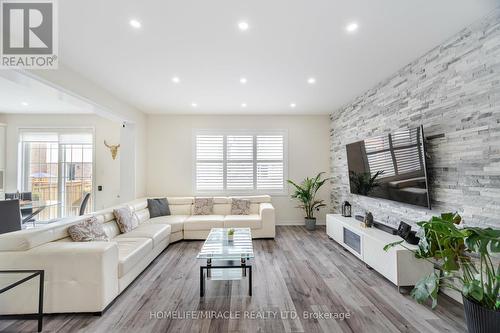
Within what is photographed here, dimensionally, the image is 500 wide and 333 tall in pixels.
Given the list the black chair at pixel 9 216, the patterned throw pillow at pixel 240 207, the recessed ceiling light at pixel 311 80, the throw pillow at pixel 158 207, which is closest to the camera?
the black chair at pixel 9 216

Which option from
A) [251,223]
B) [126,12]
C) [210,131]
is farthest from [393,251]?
[210,131]

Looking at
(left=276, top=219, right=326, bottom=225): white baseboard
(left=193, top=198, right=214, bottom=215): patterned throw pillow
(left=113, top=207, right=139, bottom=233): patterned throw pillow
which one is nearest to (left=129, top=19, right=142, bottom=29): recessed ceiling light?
(left=113, top=207, right=139, bottom=233): patterned throw pillow

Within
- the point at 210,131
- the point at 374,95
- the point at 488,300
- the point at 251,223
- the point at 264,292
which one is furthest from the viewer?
the point at 210,131

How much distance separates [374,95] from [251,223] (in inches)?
131

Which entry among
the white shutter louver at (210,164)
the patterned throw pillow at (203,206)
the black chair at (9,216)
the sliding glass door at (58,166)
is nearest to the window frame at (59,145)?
the sliding glass door at (58,166)

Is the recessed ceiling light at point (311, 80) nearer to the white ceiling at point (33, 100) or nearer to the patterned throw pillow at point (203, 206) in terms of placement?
the patterned throw pillow at point (203, 206)

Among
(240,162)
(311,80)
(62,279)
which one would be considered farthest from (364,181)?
(62,279)

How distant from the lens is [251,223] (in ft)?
14.4

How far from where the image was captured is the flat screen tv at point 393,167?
2.64 metres

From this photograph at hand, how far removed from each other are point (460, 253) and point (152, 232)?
378 cm

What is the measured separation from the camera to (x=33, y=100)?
15.0ft

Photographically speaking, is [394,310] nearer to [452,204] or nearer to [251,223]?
[452,204]

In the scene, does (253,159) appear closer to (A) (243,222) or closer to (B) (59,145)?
(A) (243,222)

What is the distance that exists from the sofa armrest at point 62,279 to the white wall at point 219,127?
3416 millimetres
